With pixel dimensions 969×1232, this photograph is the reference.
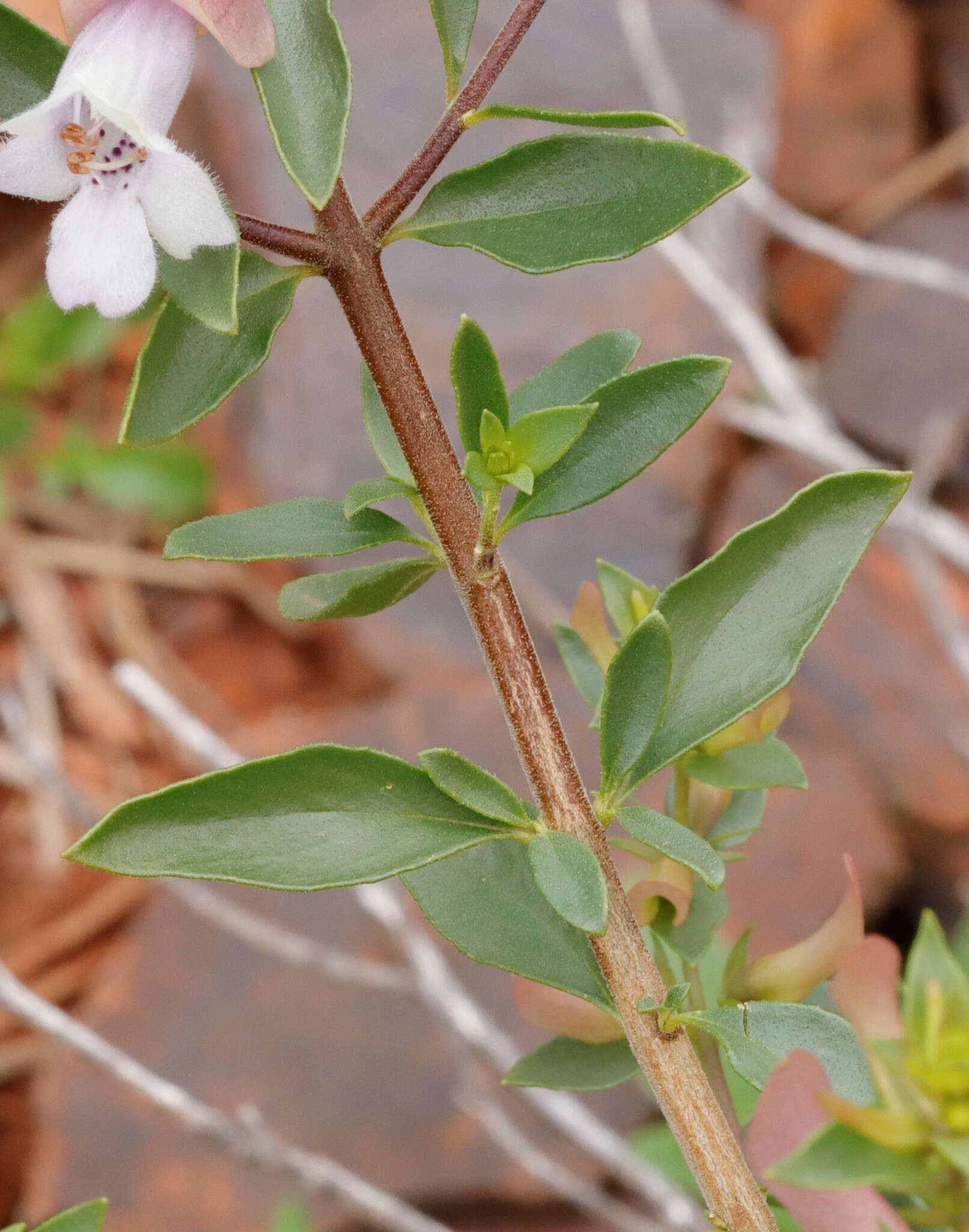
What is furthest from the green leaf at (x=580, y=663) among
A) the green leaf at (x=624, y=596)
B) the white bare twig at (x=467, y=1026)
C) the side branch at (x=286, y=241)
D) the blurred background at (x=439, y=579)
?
the blurred background at (x=439, y=579)

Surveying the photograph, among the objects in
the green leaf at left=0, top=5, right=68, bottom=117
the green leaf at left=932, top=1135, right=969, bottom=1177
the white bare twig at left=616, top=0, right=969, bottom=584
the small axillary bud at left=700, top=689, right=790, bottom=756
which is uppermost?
the white bare twig at left=616, top=0, right=969, bottom=584

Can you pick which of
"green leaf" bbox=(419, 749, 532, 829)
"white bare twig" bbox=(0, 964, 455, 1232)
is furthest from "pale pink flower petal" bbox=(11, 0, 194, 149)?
"white bare twig" bbox=(0, 964, 455, 1232)

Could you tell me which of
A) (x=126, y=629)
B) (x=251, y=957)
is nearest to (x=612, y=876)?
(x=251, y=957)

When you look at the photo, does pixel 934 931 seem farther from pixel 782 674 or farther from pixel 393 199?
pixel 393 199

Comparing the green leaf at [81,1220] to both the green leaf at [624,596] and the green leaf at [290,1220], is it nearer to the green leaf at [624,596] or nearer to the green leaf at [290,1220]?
the green leaf at [624,596]

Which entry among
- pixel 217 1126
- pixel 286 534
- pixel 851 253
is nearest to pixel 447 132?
pixel 286 534

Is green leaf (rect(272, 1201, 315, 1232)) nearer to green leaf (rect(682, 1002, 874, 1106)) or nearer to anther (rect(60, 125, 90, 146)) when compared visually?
green leaf (rect(682, 1002, 874, 1106))
